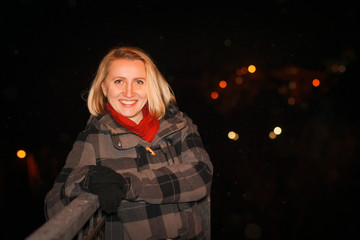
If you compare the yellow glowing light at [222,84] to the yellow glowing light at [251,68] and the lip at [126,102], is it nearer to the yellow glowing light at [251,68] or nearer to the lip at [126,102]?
the yellow glowing light at [251,68]

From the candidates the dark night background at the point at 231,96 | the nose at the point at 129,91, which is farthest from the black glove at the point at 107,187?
the dark night background at the point at 231,96

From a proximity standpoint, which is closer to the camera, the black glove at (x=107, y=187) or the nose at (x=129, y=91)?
the black glove at (x=107, y=187)

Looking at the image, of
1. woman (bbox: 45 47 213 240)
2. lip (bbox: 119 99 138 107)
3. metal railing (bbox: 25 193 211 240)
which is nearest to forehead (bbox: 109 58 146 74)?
woman (bbox: 45 47 213 240)

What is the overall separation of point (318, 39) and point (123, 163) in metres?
7.06

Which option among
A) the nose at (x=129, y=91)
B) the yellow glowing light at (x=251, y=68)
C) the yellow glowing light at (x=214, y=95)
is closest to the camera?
the nose at (x=129, y=91)

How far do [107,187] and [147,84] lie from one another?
0.69 m

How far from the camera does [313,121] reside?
27.8 ft

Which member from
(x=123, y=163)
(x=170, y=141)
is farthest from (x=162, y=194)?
(x=170, y=141)

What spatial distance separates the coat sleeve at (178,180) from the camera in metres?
1.21

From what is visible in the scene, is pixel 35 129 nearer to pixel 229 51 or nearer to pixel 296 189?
pixel 229 51

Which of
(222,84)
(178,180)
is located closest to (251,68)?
(222,84)

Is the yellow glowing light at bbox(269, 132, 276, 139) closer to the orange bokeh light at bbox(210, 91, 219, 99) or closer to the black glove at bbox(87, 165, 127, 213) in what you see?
the orange bokeh light at bbox(210, 91, 219, 99)

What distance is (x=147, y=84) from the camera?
157cm

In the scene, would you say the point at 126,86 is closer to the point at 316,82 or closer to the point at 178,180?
the point at 178,180
